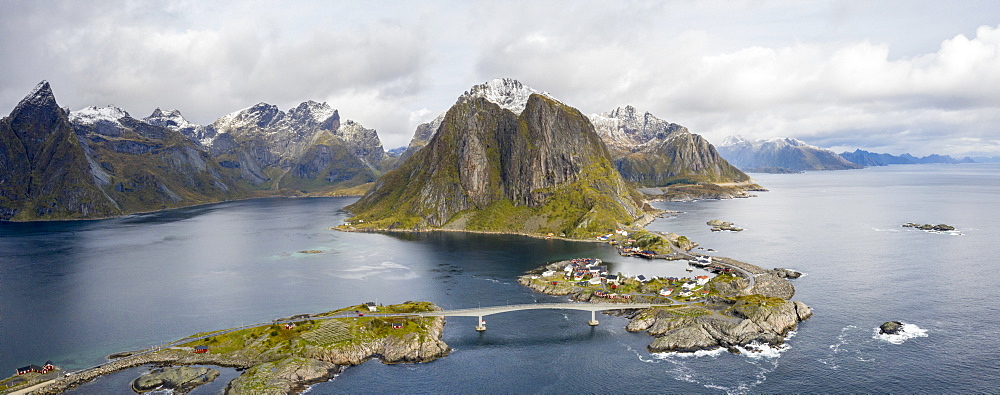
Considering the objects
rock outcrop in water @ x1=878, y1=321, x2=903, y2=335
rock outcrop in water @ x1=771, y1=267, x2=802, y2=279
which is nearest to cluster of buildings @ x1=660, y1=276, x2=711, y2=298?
rock outcrop in water @ x1=771, y1=267, x2=802, y2=279

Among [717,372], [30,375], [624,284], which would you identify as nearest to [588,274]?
[624,284]

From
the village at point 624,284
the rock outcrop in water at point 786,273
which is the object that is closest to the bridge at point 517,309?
the village at point 624,284

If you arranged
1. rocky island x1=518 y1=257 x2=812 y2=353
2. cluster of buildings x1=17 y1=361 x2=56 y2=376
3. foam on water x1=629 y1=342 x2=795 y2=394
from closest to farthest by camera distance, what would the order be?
foam on water x1=629 y1=342 x2=795 y2=394
cluster of buildings x1=17 y1=361 x2=56 y2=376
rocky island x1=518 y1=257 x2=812 y2=353

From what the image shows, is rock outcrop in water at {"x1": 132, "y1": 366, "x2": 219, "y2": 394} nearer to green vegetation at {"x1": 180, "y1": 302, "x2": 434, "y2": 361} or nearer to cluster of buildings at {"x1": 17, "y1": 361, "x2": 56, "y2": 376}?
green vegetation at {"x1": 180, "y1": 302, "x2": 434, "y2": 361}

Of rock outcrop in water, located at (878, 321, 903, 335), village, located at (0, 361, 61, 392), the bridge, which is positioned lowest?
rock outcrop in water, located at (878, 321, 903, 335)

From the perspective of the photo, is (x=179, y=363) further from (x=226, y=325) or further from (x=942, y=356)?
(x=942, y=356)

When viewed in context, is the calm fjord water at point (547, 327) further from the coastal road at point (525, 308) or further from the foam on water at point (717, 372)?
the coastal road at point (525, 308)
